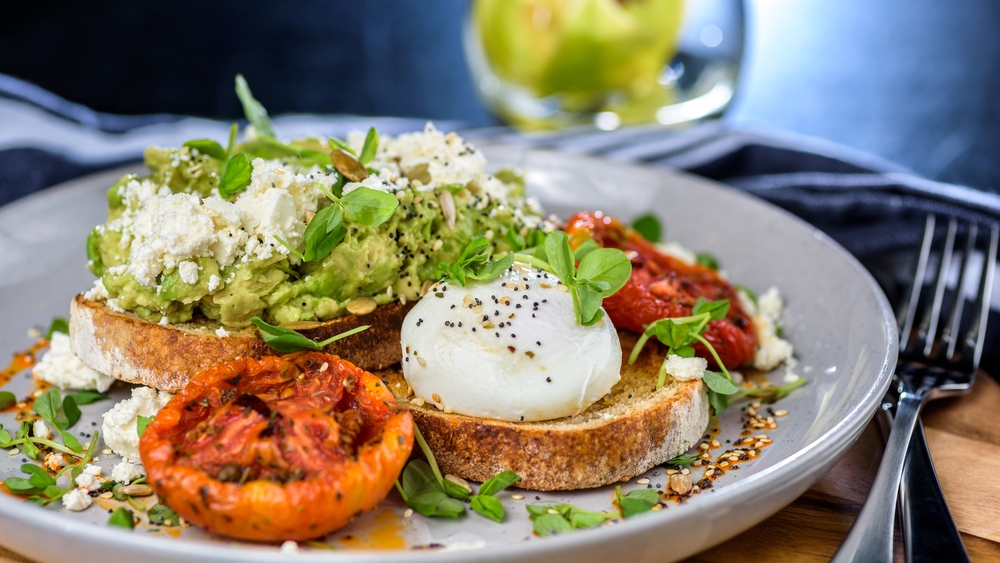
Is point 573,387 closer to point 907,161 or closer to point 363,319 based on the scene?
point 363,319

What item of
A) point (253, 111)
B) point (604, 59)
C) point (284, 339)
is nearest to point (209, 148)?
point (253, 111)

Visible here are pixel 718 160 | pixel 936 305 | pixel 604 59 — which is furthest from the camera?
pixel 604 59

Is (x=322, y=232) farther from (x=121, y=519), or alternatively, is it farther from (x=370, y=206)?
(x=121, y=519)

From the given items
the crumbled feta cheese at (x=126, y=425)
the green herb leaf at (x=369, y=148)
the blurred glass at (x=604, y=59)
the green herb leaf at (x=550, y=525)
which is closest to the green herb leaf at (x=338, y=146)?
the green herb leaf at (x=369, y=148)

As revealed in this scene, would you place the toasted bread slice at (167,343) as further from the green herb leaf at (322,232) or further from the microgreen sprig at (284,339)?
the green herb leaf at (322,232)

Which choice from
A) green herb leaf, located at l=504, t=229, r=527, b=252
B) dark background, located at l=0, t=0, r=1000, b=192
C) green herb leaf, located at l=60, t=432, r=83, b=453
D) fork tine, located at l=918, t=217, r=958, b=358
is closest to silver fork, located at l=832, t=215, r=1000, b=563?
fork tine, located at l=918, t=217, r=958, b=358

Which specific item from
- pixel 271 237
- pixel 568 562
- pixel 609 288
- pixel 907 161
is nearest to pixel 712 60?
pixel 907 161
